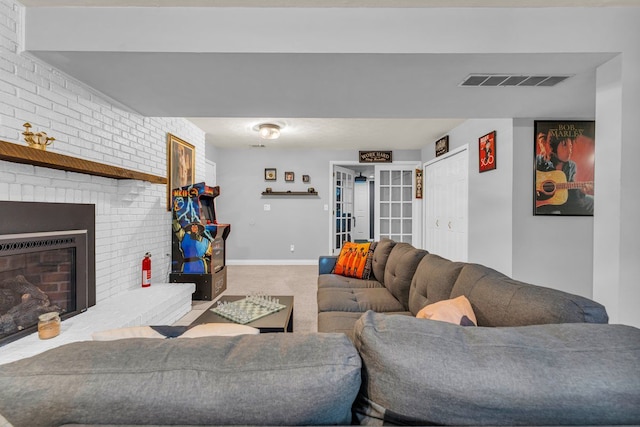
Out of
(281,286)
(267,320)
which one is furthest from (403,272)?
(281,286)

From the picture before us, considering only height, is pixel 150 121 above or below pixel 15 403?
above

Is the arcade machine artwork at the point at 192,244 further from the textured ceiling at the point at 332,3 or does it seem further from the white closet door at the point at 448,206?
the white closet door at the point at 448,206

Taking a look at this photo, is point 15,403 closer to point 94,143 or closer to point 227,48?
point 227,48

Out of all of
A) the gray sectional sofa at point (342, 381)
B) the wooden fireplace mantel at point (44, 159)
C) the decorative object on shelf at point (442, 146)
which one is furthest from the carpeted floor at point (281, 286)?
the decorative object on shelf at point (442, 146)

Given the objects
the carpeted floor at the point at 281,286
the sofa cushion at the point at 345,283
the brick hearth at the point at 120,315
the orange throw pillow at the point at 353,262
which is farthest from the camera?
the orange throw pillow at the point at 353,262

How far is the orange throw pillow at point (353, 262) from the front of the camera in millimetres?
3131

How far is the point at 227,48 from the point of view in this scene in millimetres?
1855

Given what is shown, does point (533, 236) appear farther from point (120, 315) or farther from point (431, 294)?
point (120, 315)

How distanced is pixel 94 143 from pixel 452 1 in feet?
9.23

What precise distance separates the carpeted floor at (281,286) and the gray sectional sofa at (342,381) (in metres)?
2.17

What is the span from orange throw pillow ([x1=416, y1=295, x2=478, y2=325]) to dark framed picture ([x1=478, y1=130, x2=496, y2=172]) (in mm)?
2812

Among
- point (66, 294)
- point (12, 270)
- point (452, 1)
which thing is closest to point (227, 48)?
point (452, 1)

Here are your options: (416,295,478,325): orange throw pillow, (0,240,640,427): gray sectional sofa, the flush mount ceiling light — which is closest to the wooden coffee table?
(416,295,478,325): orange throw pillow

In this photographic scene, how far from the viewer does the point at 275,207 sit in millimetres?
5992
